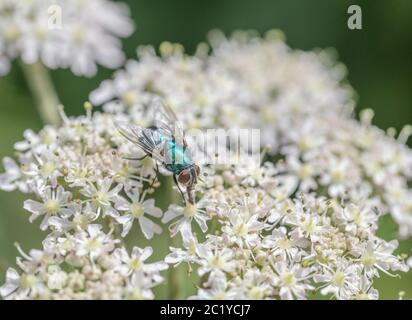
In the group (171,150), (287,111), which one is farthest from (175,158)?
(287,111)

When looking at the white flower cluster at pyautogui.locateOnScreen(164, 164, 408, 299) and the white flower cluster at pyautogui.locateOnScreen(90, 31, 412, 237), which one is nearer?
the white flower cluster at pyautogui.locateOnScreen(164, 164, 408, 299)

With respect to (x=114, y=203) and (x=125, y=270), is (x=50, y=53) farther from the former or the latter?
(x=125, y=270)

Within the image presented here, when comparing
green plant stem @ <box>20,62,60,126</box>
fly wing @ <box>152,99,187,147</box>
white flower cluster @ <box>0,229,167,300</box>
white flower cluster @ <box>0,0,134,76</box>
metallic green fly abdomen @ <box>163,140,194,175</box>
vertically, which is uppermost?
white flower cluster @ <box>0,0,134,76</box>

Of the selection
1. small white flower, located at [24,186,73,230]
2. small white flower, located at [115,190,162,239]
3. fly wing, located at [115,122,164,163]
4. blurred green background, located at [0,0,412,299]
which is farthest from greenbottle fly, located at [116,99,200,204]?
blurred green background, located at [0,0,412,299]

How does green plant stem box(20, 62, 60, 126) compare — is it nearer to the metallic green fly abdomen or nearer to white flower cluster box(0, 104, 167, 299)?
white flower cluster box(0, 104, 167, 299)

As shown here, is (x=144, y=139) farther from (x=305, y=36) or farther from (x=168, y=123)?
(x=305, y=36)

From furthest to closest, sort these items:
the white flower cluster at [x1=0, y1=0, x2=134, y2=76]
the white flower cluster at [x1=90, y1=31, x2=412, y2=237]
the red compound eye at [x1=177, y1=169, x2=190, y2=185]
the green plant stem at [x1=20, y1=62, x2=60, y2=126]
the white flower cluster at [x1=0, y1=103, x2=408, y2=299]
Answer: the green plant stem at [x1=20, y1=62, x2=60, y2=126]
the white flower cluster at [x1=0, y1=0, x2=134, y2=76]
the white flower cluster at [x1=90, y1=31, x2=412, y2=237]
the red compound eye at [x1=177, y1=169, x2=190, y2=185]
the white flower cluster at [x1=0, y1=103, x2=408, y2=299]

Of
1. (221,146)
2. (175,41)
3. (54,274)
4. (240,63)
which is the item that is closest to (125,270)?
(54,274)
